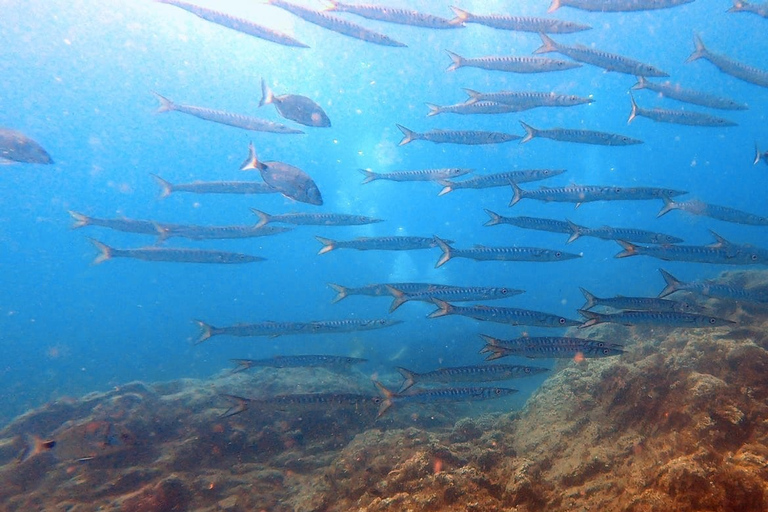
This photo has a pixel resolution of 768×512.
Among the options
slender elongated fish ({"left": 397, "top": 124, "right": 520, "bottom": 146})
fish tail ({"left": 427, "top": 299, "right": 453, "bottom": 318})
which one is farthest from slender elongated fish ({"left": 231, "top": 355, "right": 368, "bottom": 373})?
slender elongated fish ({"left": 397, "top": 124, "right": 520, "bottom": 146})

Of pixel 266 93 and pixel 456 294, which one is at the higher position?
pixel 266 93

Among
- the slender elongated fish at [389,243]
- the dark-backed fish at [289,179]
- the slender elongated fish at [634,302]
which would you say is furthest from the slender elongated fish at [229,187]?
the slender elongated fish at [634,302]

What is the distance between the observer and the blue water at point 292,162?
26.7 m

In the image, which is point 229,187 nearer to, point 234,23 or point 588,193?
point 234,23

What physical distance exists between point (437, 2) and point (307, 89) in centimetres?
1862

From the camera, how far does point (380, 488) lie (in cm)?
425

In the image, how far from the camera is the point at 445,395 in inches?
244

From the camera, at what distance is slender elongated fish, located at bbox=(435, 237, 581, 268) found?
779 cm

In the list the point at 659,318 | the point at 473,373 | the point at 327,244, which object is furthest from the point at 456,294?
the point at 327,244

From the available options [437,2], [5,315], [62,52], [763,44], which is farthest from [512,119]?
[5,315]

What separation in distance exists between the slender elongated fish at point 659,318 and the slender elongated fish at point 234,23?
8164mm

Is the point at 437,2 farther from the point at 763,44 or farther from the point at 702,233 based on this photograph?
the point at 702,233

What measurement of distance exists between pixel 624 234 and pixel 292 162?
53507mm

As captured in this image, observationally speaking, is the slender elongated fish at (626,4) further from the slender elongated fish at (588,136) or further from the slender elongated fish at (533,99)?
the slender elongated fish at (588,136)
